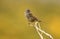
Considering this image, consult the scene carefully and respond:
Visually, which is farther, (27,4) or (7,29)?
(27,4)

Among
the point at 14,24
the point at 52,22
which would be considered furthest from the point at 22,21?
the point at 52,22

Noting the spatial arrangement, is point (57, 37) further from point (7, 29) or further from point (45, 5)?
point (45, 5)

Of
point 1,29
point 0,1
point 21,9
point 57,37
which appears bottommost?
point 57,37

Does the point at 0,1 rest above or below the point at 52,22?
above

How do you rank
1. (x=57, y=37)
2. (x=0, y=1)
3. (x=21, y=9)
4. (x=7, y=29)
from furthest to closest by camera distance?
(x=0, y=1) < (x=21, y=9) < (x=7, y=29) < (x=57, y=37)

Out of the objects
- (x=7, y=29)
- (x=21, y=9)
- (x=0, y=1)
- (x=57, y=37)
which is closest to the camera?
(x=57, y=37)

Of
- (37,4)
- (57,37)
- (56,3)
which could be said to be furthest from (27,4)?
(57,37)
